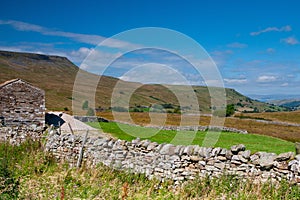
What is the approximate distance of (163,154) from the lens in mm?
11742

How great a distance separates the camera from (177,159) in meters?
11.4

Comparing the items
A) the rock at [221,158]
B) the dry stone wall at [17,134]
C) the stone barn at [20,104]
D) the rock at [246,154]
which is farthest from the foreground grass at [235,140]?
the rock at [246,154]

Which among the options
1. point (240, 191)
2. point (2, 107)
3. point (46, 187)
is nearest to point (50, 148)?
point (46, 187)

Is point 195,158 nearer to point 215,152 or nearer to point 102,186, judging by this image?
point 215,152

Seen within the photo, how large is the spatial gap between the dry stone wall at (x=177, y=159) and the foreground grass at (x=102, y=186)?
14.7 inches

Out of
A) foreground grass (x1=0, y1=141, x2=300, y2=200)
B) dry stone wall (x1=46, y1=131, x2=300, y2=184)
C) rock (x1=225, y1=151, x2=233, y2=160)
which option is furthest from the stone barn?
rock (x1=225, y1=151, x2=233, y2=160)

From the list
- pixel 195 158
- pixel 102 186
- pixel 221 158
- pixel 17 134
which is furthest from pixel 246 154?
pixel 17 134

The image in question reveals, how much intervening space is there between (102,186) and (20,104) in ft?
77.8

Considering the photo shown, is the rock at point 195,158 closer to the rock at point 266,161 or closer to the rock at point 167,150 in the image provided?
the rock at point 167,150

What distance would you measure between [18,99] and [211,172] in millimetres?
24774

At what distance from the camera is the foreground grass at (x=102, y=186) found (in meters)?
8.31

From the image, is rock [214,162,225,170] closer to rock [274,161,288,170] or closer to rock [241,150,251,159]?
rock [241,150,251,159]

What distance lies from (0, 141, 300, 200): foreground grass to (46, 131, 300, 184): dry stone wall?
37 cm

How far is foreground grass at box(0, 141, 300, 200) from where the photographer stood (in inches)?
327
